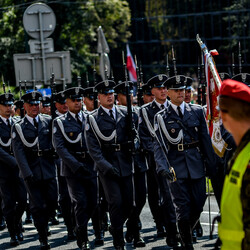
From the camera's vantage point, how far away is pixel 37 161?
9.95 m

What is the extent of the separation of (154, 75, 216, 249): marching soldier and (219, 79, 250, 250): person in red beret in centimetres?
427

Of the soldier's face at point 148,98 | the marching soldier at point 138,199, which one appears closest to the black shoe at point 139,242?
the marching soldier at point 138,199

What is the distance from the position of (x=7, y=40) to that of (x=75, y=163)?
Result: 83.6 ft

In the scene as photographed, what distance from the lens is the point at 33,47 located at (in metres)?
15.2

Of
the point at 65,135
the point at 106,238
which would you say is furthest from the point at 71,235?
the point at 65,135

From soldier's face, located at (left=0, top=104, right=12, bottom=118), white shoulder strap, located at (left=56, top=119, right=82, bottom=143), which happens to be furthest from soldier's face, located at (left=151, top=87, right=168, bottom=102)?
soldier's face, located at (left=0, top=104, right=12, bottom=118)

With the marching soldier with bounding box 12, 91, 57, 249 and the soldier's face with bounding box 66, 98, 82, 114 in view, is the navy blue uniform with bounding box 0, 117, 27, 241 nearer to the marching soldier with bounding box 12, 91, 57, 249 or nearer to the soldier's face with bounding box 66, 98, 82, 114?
the marching soldier with bounding box 12, 91, 57, 249

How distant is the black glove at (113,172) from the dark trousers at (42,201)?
54.5 inches

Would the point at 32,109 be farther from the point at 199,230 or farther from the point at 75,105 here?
the point at 199,230

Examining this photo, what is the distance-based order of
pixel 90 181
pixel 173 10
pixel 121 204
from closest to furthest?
1. pixel 121 204
2. pixel 90 181
3. pixel 173 10

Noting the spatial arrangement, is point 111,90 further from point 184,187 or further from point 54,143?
point 184,187

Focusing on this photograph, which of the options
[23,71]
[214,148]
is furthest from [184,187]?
[23,71]

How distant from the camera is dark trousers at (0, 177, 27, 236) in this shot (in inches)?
416

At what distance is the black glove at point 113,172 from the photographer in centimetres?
873
